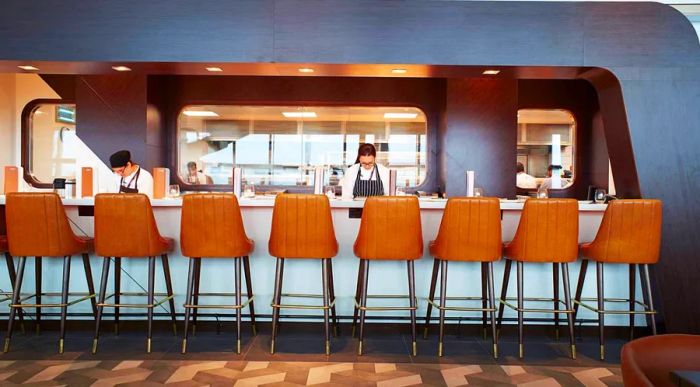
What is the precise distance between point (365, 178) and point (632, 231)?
2.26m

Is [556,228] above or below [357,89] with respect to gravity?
Answer: below

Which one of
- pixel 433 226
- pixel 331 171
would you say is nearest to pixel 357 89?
pixel 331 171

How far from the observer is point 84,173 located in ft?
13.2

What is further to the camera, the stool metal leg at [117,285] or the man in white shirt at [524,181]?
the man in white shirt at [524,181]

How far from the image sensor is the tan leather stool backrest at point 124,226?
10.5ft

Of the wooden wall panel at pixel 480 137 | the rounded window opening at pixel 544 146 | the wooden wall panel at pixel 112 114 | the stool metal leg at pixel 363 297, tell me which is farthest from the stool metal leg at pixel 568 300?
the wooden wall panel at pixel 112 114

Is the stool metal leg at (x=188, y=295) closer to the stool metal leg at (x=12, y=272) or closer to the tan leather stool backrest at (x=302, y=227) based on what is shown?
the tan leather stool backrest at (x=302, y=227)

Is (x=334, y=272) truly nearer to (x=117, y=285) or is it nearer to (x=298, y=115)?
(x=117, y=285)

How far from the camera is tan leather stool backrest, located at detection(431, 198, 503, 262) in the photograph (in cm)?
319

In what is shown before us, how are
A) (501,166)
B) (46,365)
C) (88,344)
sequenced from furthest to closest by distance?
1. (501,166)
2. (88,344)
3. (46,365)

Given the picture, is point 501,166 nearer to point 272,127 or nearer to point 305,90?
point 305,90

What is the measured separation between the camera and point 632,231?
3275 mm

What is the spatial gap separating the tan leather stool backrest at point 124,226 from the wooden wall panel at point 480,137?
146 inches

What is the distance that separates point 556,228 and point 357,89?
4.00m
